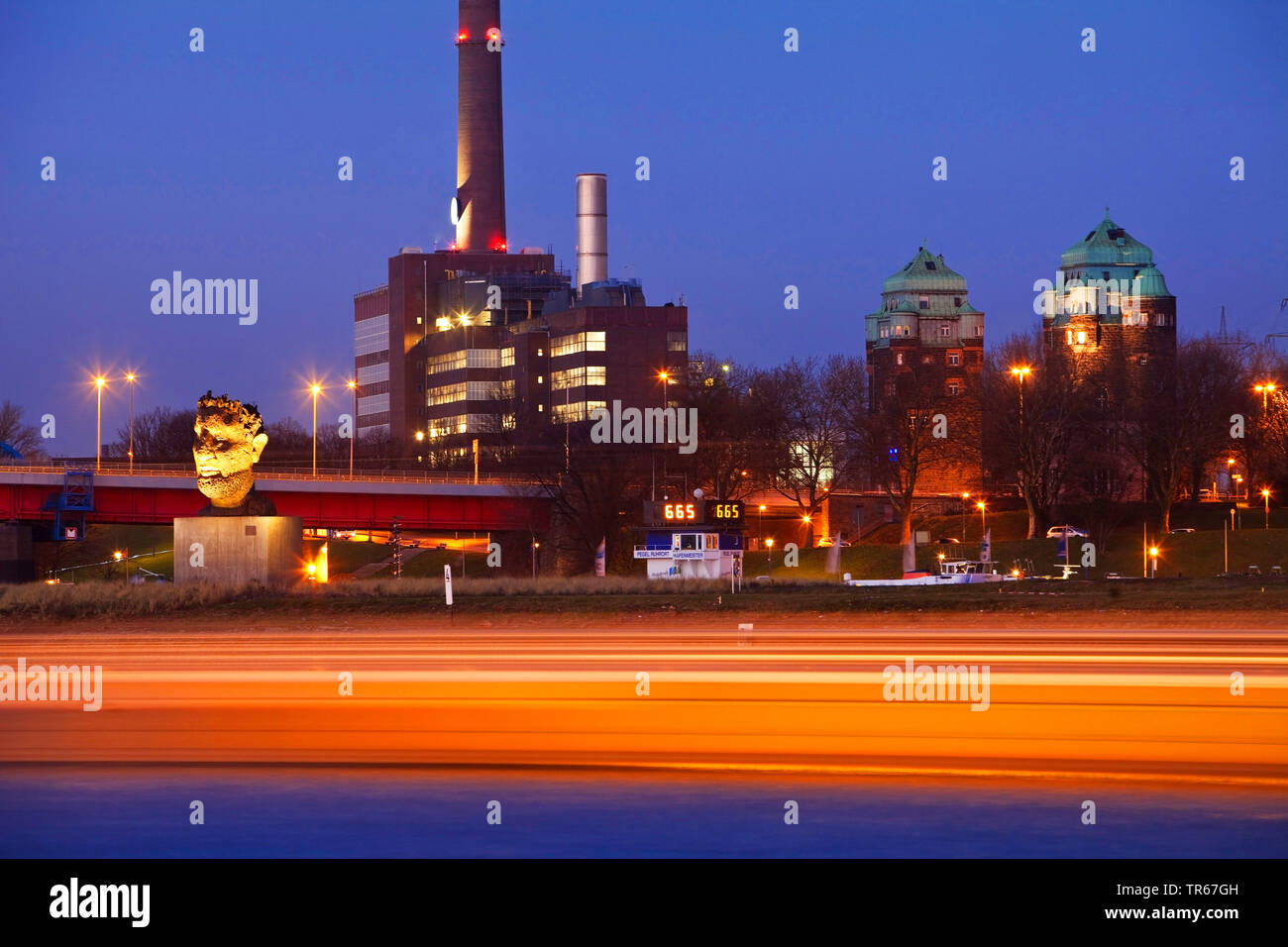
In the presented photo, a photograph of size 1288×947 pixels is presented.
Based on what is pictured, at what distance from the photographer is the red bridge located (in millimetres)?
88062

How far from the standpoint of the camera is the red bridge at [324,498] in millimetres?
88062

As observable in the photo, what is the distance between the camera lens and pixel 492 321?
7244 inches

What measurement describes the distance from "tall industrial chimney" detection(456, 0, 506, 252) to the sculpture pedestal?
433 feet

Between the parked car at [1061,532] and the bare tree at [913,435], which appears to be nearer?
the parked car at [1061,532]

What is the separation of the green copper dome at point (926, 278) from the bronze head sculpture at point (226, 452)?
111 m

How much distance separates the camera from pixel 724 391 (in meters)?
123

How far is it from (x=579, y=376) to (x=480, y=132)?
38.2 meters

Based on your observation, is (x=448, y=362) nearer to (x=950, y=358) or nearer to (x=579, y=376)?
(x=579, y=376)
